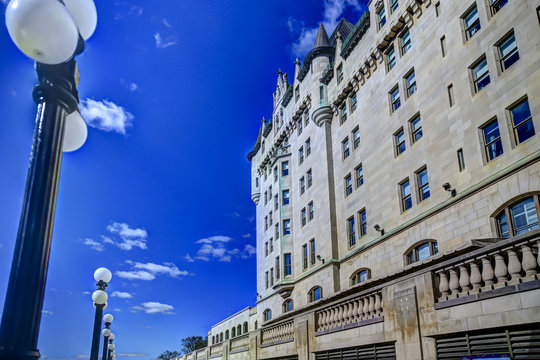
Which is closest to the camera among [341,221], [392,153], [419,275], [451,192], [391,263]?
[419,275]

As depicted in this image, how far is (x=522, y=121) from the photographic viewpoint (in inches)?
764

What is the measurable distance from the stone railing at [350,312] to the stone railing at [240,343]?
1136 cm

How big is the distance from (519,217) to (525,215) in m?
0.31

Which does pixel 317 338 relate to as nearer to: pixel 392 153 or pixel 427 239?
pixel 427 239

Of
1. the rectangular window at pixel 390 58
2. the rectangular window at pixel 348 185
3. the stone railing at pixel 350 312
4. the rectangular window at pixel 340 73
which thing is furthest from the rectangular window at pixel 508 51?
the rectangular window at pixel 340 73

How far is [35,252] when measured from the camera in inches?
193

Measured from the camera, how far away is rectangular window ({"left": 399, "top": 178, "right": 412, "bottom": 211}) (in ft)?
87.0

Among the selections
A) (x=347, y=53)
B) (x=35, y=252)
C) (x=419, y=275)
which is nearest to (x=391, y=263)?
(x=419, y=275)

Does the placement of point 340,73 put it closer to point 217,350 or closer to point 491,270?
point 217,350

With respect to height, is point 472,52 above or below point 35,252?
above

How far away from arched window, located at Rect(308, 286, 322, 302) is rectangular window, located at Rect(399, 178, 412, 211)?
11.2 m

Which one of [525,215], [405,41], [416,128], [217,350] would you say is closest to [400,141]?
[416,128]

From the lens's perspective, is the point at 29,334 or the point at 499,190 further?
the point at 499,190

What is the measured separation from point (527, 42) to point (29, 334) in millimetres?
20826
